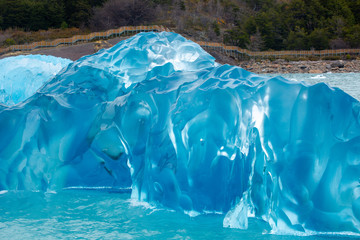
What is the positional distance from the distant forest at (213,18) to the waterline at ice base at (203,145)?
4149 cm

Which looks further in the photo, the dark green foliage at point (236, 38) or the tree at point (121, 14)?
the dark green foliage at point (236, 38)

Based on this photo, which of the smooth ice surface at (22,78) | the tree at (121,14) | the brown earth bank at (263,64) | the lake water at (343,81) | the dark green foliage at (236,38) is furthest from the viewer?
the dark green foliage at (236,38)

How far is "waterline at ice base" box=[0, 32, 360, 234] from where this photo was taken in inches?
156

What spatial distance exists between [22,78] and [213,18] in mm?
50971

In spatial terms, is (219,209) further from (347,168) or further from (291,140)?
(347,168)

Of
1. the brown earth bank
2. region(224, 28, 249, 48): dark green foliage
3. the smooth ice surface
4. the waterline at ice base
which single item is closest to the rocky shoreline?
the brown earth bank

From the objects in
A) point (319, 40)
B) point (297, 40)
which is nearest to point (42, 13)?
point (297, 40)

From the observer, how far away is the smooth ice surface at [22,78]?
33.5ft

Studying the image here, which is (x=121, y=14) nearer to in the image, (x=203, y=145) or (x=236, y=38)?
(x=236, y=38)

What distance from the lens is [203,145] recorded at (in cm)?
455

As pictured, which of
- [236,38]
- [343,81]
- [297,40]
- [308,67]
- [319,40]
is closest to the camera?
[343,81]

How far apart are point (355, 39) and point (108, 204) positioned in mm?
49160

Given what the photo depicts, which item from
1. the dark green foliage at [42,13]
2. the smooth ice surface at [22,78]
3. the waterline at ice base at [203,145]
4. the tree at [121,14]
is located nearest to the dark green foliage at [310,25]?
the tree at [121,14]

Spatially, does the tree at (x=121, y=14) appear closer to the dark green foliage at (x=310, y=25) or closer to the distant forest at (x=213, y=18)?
the distant forest at (x=213, y=18)
